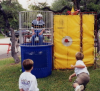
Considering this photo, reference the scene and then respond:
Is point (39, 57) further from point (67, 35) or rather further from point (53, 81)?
point (67, 35)

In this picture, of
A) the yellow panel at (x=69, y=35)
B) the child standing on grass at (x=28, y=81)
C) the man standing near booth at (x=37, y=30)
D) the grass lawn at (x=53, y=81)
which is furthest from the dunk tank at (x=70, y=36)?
the child standing on grass at (x=28, y=81)

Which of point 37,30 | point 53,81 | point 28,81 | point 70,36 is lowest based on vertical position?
point 53,81

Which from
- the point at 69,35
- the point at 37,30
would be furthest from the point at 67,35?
the point at 37,30

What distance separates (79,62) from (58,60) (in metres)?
3.24

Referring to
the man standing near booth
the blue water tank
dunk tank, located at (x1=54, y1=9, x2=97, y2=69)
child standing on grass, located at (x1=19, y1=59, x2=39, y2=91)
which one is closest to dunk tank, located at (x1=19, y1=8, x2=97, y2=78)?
dunk tank, located at (x1=54, y1=9, x2=97, y2=69)

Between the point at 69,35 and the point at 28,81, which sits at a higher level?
the point at 69,35

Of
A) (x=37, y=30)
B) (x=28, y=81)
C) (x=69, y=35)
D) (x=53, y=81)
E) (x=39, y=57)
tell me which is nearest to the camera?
(x=28, y=81)

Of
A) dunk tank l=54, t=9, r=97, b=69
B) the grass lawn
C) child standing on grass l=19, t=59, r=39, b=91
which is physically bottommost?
the grass lawn

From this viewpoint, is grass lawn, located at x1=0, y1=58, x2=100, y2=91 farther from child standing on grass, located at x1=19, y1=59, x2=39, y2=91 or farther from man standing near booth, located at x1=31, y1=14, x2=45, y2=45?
child standing on grass, located at x1=19, y1=59, x2=39, y2=91

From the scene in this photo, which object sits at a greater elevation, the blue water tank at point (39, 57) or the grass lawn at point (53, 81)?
the blue water tank at point (39, 57)

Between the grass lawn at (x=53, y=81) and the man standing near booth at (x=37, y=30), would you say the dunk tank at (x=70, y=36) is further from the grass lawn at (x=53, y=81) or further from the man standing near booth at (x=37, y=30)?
the man standing near booth at (x=37, y=30)

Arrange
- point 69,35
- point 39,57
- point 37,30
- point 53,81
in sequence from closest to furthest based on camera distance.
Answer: point 53,81 < point 39,57 < point 37,30 < point 69,35

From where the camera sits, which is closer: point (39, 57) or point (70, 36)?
point (39, 57)

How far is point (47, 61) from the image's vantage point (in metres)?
6.21
